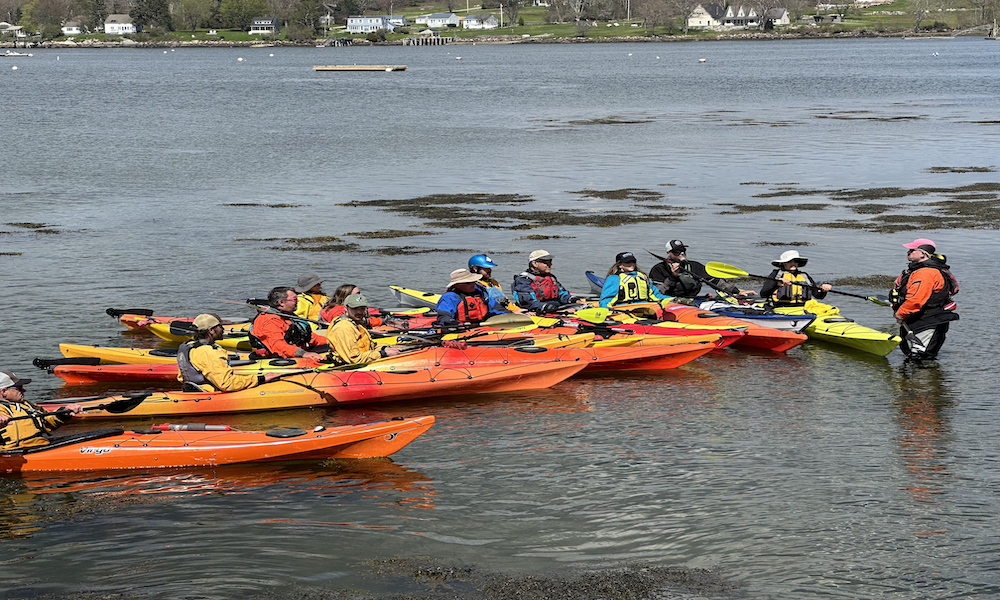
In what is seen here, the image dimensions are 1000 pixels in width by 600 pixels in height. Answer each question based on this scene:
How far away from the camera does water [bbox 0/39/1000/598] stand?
973cm

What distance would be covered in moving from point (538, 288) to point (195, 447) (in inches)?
288

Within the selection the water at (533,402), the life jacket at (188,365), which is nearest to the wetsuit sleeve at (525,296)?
the water at (533,402)

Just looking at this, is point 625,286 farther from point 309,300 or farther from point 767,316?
point 309,300

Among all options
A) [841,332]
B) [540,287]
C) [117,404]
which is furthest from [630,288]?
[117,404]

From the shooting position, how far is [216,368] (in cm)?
1345

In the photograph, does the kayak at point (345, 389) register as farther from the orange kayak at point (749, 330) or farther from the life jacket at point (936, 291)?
the life jacket at point (936, 291)

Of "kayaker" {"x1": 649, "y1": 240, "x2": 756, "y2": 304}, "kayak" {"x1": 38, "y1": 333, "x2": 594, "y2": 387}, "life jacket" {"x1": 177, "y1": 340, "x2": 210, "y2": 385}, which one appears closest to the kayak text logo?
"life jacket" {"x1": 177, "y1": 340, "x2": 210, "y2": 385}

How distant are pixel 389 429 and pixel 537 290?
6.18m

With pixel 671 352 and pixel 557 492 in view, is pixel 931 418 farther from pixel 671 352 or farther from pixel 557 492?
pixel 557 492

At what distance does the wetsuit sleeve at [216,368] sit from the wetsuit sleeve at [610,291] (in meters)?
6.23

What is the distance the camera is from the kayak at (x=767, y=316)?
16766 millimetres

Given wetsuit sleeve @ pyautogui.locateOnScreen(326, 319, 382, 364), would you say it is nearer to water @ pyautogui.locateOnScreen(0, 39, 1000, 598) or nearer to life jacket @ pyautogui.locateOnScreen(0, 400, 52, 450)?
water @ pyautogui.locateOnScreen(0, 39, 1000, 598)

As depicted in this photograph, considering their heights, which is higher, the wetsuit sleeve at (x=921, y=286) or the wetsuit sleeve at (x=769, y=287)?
the wetsuit sleeve at (x=921, y=286)

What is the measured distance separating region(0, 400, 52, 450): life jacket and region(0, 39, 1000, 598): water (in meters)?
0.44
